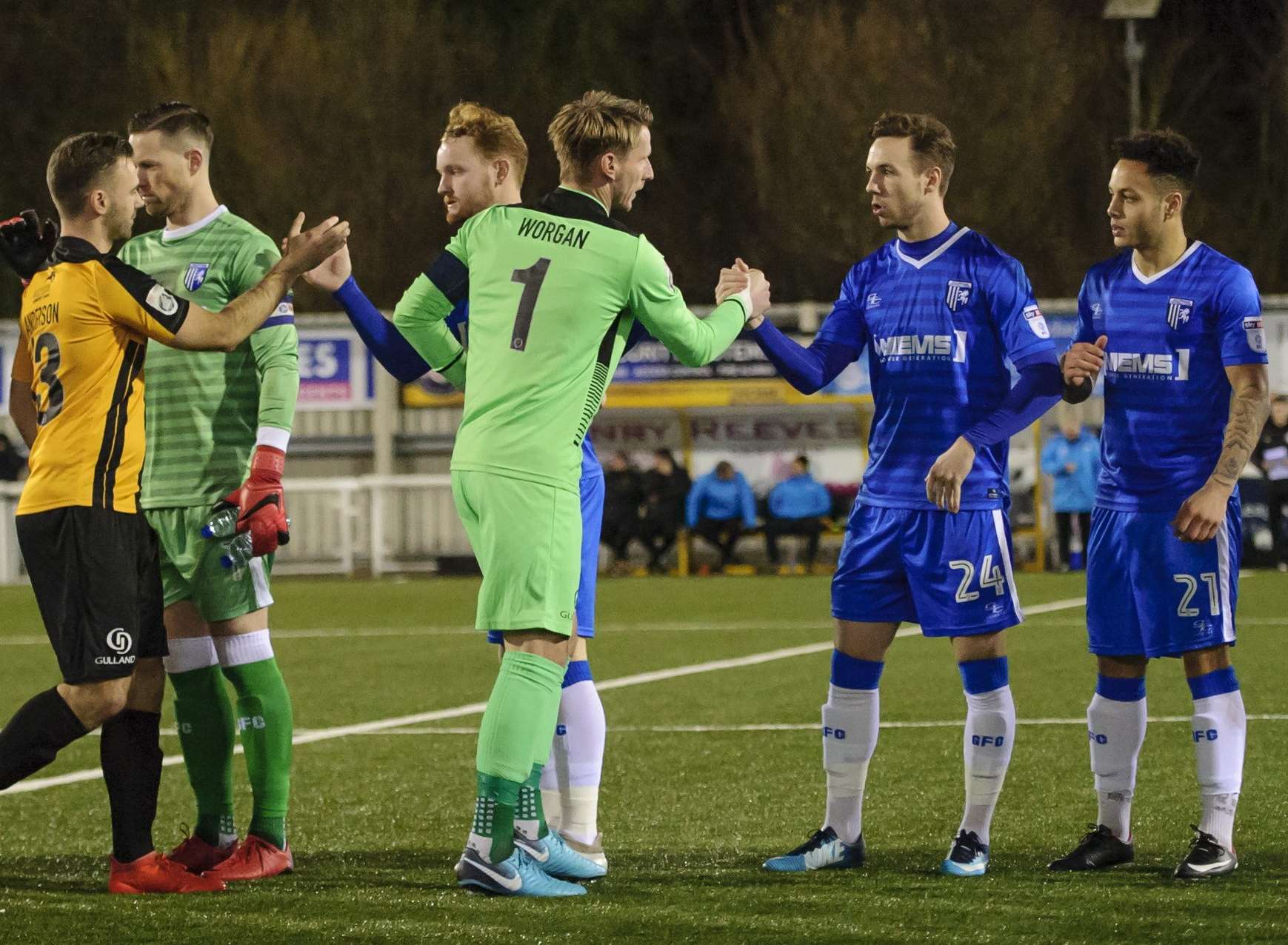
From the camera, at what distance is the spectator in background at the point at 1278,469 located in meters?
20.6

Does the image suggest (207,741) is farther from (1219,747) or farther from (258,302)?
(1219,747)

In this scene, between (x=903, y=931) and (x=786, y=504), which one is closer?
(x=903, y=931)

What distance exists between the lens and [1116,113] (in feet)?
107

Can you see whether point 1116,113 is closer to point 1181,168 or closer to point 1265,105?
point 1265,105

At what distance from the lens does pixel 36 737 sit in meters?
5.43

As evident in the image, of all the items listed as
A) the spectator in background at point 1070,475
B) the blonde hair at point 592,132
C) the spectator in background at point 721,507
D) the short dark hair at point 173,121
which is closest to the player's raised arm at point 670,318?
the blonde hair at point 592,132

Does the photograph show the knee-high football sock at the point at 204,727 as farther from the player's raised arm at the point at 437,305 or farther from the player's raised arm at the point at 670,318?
the player's raised arm at the point at 670,318

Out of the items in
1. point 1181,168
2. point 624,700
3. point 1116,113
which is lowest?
point 624,700

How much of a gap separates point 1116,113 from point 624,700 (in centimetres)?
2420

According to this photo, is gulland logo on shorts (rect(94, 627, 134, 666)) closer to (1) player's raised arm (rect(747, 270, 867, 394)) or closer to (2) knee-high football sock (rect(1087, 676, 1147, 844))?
(1) player's raised arm (rect(747, 270, 867, 394))

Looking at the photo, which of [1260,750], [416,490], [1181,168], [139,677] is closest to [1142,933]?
[1181,168]

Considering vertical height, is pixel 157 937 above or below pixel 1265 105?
below

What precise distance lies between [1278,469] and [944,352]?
623 inches

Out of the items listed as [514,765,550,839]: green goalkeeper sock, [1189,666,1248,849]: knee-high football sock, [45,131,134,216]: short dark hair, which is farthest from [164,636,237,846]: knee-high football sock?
[1189,666,1248,849]: knee-high football sock
